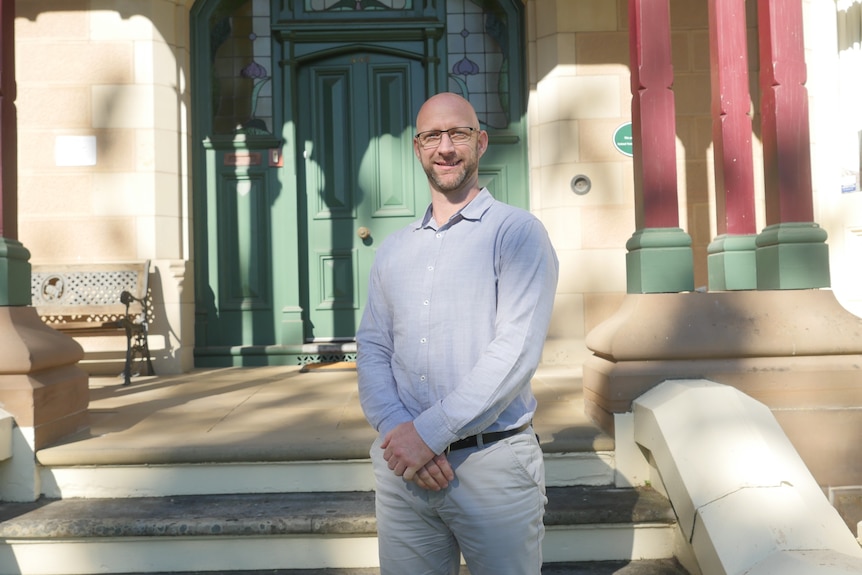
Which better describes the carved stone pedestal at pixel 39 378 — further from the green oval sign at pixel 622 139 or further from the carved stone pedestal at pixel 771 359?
the green oval sign at pixel 622 139

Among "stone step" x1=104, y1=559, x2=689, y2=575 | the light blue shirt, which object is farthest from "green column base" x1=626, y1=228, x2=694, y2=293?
the light blue shirt

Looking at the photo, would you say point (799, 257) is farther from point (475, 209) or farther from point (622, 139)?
point (622, 139)

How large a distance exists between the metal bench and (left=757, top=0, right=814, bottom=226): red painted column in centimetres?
419

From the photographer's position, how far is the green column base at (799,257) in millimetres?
3162

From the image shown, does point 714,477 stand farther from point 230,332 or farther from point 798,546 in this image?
point 230,332

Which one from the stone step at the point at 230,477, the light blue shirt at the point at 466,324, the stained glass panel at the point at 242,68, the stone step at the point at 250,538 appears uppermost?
the stained glass panel at the point at 242,68

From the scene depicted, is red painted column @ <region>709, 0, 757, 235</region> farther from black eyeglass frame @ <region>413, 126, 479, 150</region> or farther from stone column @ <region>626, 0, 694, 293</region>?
black eyeglass frame @ <region>413, 126, 479, 150</region>

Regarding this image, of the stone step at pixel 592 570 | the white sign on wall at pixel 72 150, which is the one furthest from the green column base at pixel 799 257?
the white sign on wall at pixel 72 150

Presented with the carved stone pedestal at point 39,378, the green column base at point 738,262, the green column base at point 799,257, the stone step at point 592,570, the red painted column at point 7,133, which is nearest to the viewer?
the stone step at point 592,570

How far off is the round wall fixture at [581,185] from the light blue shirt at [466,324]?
3839 mm

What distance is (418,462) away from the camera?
1.60 meters

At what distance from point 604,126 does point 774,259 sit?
101 inches

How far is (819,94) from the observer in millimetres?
5312

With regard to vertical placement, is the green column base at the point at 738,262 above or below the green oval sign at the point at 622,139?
below
